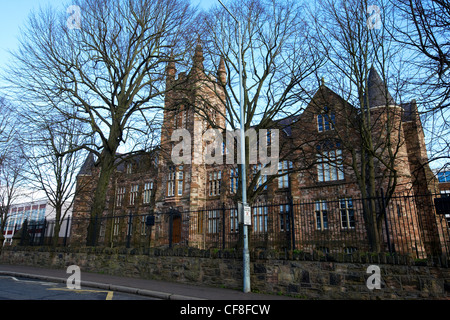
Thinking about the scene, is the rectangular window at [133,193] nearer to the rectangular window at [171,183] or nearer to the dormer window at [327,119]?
the rectangular window at [171,183]

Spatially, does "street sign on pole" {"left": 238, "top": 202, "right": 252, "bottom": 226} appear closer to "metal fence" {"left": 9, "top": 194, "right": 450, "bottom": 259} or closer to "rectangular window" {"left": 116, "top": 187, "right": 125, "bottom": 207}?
"metal fence" {"left": 9, "top": 194, "right": 450, "bottom": 259}

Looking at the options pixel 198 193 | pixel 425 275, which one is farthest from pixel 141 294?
pixel 198 193

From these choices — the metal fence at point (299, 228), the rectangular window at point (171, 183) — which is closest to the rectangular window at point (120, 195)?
the metal fence at point (299, 228)

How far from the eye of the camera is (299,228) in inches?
813

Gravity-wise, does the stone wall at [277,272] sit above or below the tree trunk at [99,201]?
below

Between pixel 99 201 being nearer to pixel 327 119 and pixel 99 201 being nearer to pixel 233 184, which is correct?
pixel 233 184

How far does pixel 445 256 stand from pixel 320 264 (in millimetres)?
2939

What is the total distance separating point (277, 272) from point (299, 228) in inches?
482

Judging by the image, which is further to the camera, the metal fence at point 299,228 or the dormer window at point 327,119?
the dormer window at point 327,119

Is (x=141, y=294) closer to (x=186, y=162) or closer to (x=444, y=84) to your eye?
(x=444, y=84)

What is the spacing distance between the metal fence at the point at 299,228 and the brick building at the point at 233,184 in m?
0.17

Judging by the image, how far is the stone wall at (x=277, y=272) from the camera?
23.1 ft

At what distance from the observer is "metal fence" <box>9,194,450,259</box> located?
962 centimetres

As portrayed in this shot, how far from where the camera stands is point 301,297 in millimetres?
8453
